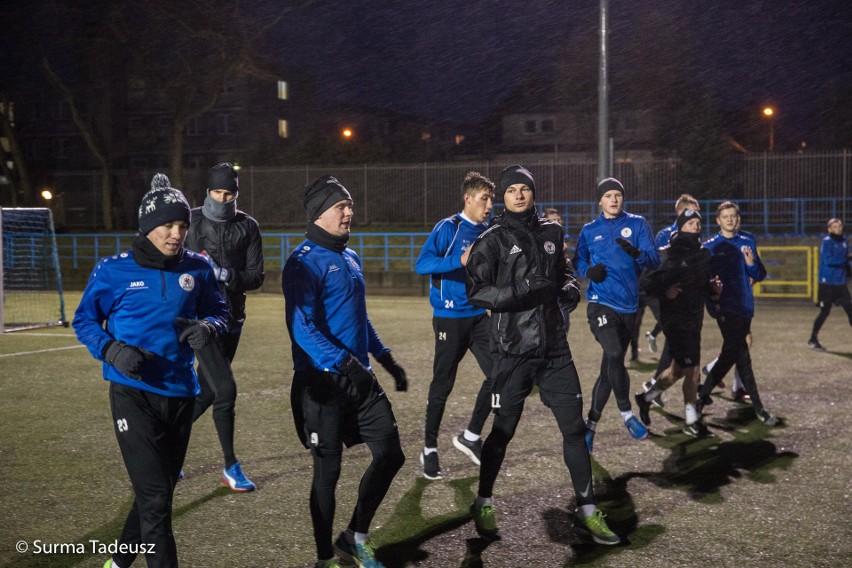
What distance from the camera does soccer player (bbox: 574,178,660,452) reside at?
7.07 metres

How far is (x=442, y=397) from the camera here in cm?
627

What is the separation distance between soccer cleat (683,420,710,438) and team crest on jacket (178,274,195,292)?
4.93 metres

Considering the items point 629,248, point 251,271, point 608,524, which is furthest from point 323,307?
point 629,248

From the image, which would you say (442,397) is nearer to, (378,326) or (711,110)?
(378,326)

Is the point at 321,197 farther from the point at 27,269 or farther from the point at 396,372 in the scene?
the point at 27,269

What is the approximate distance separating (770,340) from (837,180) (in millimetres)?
16544

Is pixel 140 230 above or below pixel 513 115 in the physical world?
below

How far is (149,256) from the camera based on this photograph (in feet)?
12.9

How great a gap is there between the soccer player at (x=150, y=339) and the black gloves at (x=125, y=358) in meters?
0.01

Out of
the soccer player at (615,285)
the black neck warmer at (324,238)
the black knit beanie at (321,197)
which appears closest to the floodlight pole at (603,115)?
the soccer player at (615,285)

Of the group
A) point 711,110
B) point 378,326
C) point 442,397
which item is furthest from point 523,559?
point 711,110

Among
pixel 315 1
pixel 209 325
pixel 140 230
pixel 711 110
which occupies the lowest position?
pixel 209 325

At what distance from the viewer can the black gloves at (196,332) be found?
3.89m

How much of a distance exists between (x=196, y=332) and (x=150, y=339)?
0.22 metres
